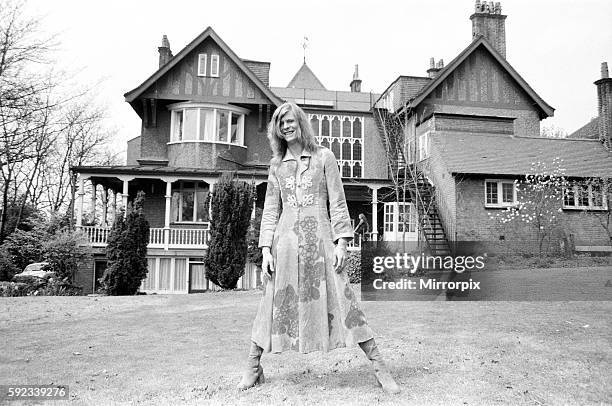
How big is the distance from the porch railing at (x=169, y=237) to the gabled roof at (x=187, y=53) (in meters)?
6.29

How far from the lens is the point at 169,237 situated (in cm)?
2155

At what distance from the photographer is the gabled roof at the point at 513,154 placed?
2182 centimetres

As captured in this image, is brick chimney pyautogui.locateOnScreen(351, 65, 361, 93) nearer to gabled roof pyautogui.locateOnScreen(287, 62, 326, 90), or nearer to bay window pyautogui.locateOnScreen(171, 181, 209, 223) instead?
gabled roof pyautogui.locateOnScreen(287, 62, 326, 90)

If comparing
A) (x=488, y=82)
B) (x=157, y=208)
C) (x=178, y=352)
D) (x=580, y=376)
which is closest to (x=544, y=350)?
(x=580, y=376)

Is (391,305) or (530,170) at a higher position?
(530,170)

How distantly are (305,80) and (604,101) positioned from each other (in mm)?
24189

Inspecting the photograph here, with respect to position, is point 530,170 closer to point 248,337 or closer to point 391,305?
point 391,305

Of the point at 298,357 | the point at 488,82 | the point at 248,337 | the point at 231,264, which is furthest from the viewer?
the point at 488,82

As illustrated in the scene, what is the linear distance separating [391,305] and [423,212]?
41.6 feet

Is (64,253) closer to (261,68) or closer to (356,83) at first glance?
(261,68)

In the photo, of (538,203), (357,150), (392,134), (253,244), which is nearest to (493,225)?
(538,203)

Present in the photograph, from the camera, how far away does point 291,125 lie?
4.88m

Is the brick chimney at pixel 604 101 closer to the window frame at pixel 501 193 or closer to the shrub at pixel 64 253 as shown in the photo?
the window frame at pixel 501 193

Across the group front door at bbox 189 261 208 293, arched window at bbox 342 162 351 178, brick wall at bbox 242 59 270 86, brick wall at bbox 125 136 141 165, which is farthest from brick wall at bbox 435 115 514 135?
brick wall at bbox 125 136 141 165
